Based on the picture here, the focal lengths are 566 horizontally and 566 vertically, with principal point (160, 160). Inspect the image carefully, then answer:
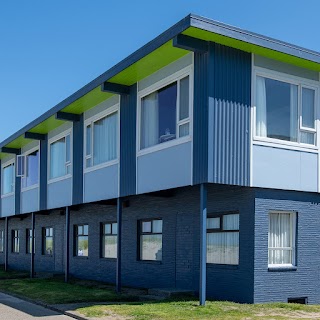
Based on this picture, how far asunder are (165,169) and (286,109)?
3.46 meters

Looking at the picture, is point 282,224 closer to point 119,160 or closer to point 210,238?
point 210,238

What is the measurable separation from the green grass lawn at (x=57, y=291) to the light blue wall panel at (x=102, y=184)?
2917mm

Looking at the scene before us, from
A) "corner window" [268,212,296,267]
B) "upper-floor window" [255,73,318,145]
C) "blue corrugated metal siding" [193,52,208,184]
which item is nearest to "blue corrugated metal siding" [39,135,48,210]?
"blue corrugated metal siding" [193,52,208,184]

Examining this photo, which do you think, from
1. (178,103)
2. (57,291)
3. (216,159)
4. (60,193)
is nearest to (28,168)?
(60,193)

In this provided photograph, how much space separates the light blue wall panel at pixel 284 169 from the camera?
13.6 meters

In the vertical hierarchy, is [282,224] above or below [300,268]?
above

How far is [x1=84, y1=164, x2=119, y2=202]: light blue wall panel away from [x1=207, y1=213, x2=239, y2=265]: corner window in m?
3.51

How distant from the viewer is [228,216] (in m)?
14.5

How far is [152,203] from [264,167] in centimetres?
516

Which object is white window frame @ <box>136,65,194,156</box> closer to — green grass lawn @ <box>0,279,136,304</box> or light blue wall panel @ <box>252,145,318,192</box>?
light blue wall panel @ <box>252,145,318,192</box>

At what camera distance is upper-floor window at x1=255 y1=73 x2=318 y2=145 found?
45.7 feet

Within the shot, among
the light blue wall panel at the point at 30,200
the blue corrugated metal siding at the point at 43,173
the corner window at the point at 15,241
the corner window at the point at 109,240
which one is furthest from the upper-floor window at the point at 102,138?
the corner window at the point at 15,241

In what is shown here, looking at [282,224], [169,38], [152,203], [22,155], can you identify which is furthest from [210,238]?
[22,155]

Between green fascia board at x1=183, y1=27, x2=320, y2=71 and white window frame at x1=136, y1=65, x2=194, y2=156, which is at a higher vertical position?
green fascia board at x1=183, y1=27, x2=320, y2=71
